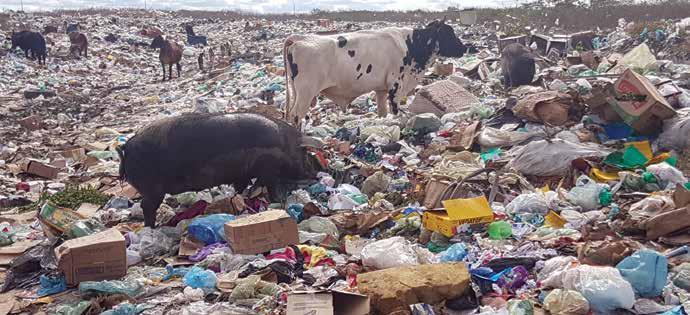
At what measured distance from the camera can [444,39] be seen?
9562 mm

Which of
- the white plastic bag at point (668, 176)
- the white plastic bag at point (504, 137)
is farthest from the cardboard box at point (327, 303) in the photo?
the white plastic bag at point (504, 137)

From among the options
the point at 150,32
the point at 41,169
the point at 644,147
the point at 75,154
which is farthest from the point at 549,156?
the point at 150,32

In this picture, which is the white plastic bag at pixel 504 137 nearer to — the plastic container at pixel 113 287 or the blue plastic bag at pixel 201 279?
the blue plastic bag at pixel 201 279

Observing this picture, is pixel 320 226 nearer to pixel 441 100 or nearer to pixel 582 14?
pixel 441 100

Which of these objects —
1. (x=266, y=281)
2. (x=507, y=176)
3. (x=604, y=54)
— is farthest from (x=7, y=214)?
(x=604, y=54)

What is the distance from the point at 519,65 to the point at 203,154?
6.09 meters

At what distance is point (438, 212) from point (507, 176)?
44.9 inches

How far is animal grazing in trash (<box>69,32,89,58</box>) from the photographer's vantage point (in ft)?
63.5

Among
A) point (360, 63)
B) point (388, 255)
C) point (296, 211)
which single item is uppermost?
point (360, 63)

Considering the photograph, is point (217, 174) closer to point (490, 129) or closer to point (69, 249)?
point (69, 249)

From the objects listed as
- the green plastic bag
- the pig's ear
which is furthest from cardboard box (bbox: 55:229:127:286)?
the green plastic bag

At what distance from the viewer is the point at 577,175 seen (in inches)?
211

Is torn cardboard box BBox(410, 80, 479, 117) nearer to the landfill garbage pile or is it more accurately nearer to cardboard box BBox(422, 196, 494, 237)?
the landfill garbage pile

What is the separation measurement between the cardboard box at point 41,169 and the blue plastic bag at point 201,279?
175 inches
